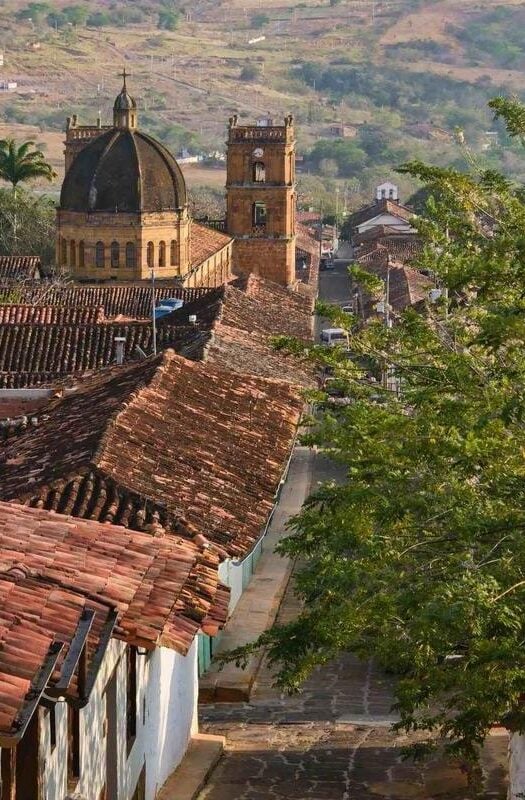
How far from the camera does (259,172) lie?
7844 centimetres

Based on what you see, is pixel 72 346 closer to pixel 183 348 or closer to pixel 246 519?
pixel 183 348

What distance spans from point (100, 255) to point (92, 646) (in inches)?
2204

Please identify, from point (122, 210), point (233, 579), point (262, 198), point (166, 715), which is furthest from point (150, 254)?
point (166, 715)

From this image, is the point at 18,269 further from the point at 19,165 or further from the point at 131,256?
the point at 19,165

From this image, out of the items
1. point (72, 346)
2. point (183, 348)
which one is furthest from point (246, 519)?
point (72, 346)

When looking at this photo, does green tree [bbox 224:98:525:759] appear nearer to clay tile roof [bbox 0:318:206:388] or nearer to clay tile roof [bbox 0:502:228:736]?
clay tile roof [bbox 0:502:228:736]

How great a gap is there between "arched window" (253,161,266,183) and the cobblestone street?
58.2 meters

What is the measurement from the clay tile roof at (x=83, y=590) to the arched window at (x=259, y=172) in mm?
63360

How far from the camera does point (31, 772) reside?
10047 mm

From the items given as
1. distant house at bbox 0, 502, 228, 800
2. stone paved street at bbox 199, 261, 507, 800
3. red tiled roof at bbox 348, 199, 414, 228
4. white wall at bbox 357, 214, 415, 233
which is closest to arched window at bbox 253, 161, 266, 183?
red tiled roof at bbox 348, 199, 414, 228

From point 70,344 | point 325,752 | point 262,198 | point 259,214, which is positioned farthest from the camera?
point 259,214

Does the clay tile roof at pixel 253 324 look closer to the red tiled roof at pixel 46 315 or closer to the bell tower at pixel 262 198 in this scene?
the red tiled roof at pixel 46 315

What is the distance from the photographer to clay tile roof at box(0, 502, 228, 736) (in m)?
9.48

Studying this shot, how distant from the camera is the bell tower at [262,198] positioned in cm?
7700
